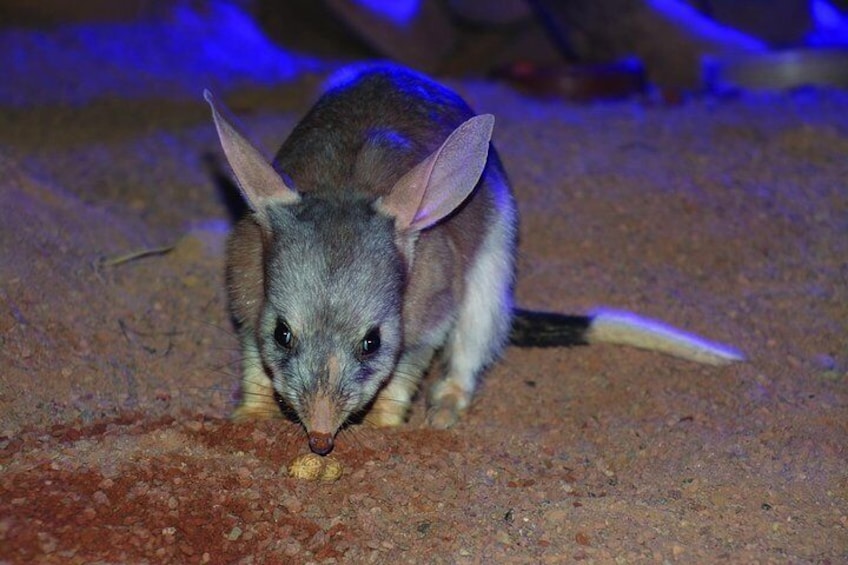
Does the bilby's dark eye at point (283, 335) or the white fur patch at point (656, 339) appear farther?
the white fur patch at point (656, 339)

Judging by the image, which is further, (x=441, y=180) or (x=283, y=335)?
(x=441, y=180)

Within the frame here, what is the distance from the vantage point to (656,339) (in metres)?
5.07

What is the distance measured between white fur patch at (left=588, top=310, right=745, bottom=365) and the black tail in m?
0.05

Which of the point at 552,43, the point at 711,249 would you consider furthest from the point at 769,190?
the point at 552,43

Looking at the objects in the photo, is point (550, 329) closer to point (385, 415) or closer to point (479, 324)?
point (479, 324)

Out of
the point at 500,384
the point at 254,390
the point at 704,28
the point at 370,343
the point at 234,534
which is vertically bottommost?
the point at 704,28

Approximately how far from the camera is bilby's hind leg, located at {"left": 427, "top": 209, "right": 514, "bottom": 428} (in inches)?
189

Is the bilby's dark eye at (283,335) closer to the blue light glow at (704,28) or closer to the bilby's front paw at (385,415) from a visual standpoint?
the bilby's front paw at (385,415)

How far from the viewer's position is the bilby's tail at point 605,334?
5031 mm

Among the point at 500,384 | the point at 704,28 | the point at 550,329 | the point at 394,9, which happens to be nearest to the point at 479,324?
the point at 500,384

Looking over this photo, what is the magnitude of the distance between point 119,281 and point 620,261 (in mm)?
2990

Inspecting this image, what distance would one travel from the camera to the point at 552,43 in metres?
12.3

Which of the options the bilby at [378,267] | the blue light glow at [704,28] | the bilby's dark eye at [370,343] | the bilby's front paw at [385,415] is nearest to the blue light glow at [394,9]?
the blue light glow at [704,28]

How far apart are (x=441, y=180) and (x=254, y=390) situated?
49.3 inches
